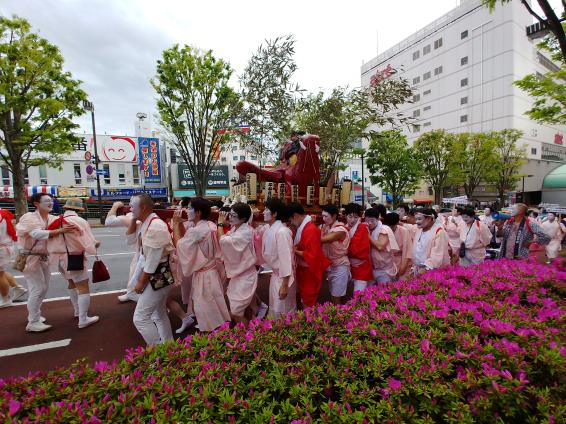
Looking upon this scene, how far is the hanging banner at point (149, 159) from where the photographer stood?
109 feet

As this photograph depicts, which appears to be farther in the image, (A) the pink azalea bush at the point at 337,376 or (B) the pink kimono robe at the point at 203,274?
(B) the pink kimono robe at the point at 203,274

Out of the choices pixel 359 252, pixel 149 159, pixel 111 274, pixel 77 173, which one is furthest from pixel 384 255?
pixel 77 173

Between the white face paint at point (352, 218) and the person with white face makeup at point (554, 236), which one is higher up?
the white face paint at point (352, 218)

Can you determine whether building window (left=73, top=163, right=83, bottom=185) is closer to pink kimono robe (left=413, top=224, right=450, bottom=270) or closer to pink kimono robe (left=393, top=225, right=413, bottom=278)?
pink kimono robe (left=393, top=225, right=413, bottom=278)

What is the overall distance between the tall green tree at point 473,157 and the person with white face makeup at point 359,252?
22921 mm

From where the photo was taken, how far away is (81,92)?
553 inches

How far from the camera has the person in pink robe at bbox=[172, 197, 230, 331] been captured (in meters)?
3.64

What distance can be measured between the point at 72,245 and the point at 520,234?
24.8ft

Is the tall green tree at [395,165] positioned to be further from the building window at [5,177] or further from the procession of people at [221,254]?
the building window at [5,177]

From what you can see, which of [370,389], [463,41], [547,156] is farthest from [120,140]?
[547,156]

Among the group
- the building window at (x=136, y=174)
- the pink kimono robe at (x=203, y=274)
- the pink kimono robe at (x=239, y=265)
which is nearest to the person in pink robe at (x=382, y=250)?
the pink kimono robe at (x=239, y=265)

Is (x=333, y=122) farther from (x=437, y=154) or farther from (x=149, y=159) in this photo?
(x=149, y=159)

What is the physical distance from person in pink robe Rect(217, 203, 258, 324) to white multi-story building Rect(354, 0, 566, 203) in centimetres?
2845

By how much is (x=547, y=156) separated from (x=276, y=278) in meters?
45.1
